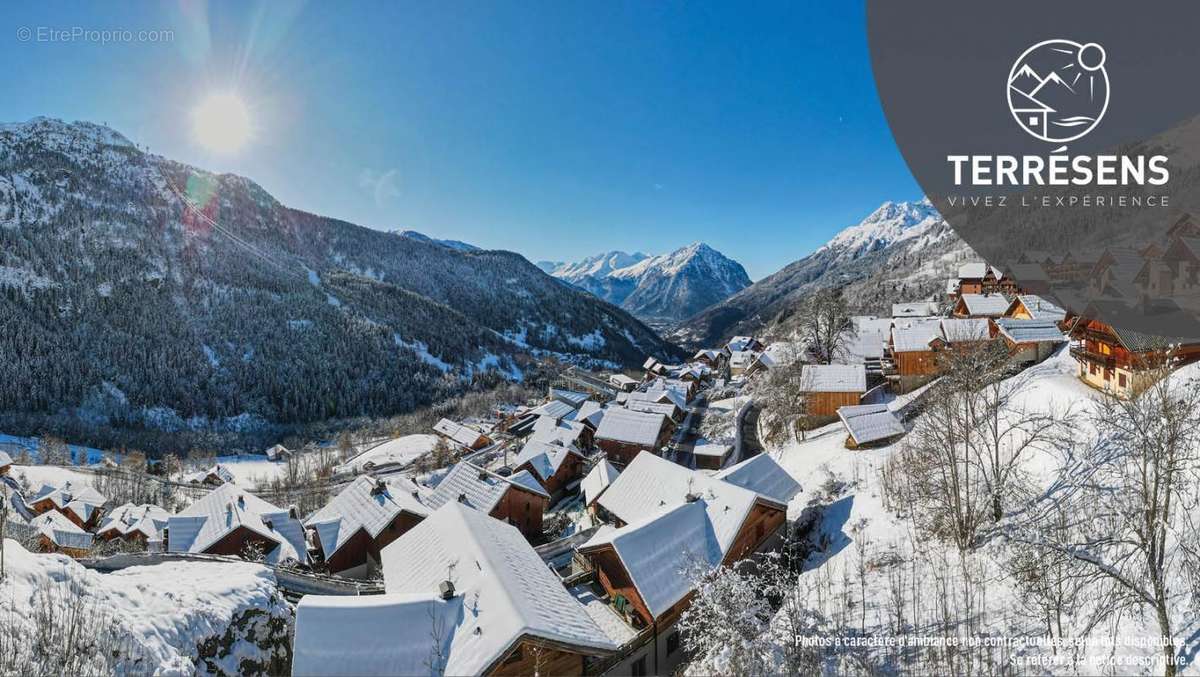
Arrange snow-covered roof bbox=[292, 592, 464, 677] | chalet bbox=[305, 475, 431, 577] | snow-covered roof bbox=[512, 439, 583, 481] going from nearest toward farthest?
snow-covered roof bbox=[292, 592, 464, 677] → chalet bbox=[305, 475, 431, 577] → snow-covered roof bbox=[512, 439, 583, 481]

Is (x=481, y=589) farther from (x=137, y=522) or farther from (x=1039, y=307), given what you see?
(x=137, y=522)

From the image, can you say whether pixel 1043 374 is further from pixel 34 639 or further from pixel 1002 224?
pixel 1002 224

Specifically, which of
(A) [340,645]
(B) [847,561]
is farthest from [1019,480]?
(A) [340,645]

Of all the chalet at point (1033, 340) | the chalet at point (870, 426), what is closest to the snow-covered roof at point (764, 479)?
the chalet at point (870, 426)

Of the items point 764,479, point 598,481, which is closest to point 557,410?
point 598,481

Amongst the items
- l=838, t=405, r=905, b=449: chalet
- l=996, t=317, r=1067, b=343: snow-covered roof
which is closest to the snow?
l=838, t=405, r=905, b=449: chalet

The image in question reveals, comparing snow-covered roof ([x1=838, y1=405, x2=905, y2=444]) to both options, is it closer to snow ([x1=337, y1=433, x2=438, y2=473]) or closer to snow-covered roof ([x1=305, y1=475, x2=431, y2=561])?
snow-covered roof ([x1=305, y1=475, x2=431, y2=561])
